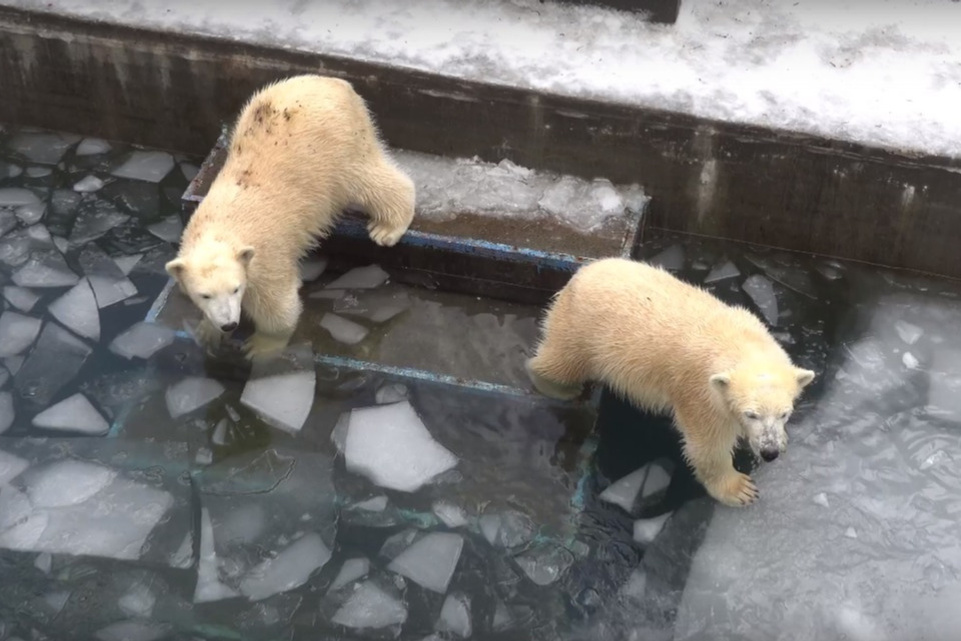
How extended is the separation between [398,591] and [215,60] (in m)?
3.07

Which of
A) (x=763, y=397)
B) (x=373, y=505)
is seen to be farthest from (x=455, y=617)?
(x=763, y=397)

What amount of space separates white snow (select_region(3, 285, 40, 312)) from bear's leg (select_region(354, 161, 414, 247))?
1708 millimetres

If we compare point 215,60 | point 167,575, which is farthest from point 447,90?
point 167,575

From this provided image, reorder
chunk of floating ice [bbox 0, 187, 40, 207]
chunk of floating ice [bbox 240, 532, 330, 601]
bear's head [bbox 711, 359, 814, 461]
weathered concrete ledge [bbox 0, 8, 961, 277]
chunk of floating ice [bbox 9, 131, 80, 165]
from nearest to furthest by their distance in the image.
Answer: bear's head [bbox 711, 359, 814, 461]
chunk of floating ice [bbox 240, 532, 330, 601]
weathered concrete ledge [bbox 0, 8, 961, 277]
chunk of floating ice [bbox 0, 187, 40, 207]
chunk of floating ice [bbox 9, 131, 80, 165]

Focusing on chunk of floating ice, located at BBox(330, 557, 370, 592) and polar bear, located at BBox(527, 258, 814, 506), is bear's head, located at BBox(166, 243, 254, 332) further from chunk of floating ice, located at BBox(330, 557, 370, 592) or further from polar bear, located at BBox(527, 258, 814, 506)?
polar bear, located at BBox(527, 258, 814, 506)

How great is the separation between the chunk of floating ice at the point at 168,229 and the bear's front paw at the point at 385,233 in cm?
115

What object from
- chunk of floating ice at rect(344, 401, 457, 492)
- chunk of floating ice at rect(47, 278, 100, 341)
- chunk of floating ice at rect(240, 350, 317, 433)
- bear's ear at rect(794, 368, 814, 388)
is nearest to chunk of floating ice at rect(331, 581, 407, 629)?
chunk of floating ice at rect(344, 401, 457, 492)

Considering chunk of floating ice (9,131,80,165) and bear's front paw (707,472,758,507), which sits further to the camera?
chunk of floating ice (9,131,80,165)

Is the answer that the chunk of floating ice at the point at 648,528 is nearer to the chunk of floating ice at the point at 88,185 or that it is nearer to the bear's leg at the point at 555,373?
the bear's leg at the point at 555,373

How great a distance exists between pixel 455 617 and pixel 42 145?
12.6 feet

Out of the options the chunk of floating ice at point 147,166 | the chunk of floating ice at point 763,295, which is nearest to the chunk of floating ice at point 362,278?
the chunk of floating ice at point 147,166

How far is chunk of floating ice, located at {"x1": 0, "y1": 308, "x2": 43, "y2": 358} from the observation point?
4.95 meters

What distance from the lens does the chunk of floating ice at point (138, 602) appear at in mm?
4039

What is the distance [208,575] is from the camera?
13.6 feet
